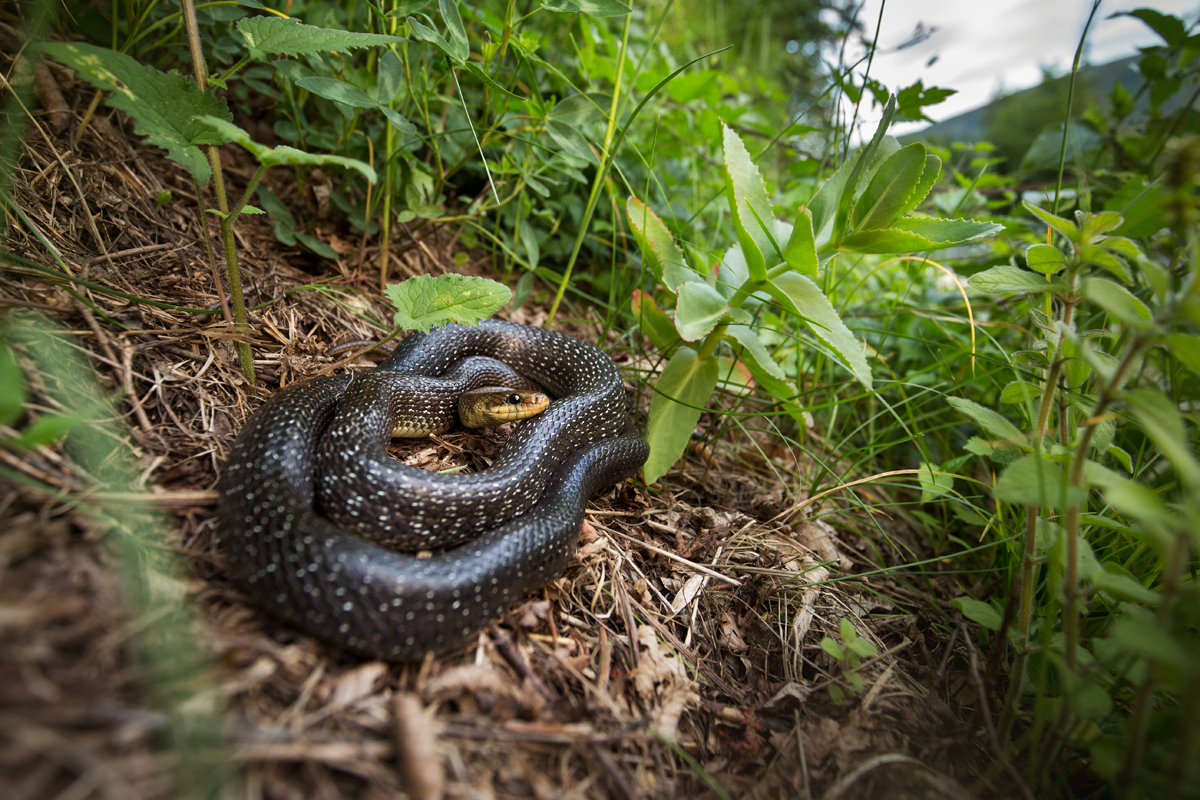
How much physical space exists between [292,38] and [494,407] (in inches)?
78.5

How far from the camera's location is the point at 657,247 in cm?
314

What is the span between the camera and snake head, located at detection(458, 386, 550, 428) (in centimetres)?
324

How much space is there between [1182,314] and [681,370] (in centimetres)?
203

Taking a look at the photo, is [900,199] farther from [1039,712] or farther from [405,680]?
[405,680]

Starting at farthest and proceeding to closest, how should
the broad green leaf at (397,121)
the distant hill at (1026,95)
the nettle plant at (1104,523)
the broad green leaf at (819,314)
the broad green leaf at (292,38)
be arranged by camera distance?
the distant hill at (1026,95) < the broad green leaf at (397,121) < the broad green leaf at (819,314) < the broad green leaf at (292,38) < the nettle plant at (1104,523)

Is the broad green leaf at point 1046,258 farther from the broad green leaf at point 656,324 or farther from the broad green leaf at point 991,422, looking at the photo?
the broad green leaf at point 656,324

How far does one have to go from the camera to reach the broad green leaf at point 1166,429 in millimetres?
1362

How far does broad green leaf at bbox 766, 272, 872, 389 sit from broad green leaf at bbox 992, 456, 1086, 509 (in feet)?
2.01

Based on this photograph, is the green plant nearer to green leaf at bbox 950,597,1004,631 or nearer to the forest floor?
the forest floor

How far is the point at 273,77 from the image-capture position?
3.16 m

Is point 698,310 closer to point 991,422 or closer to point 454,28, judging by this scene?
point 991,422

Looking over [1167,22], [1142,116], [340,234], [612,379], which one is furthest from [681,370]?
[1142,116]

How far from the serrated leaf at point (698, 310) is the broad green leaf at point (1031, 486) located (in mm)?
1376

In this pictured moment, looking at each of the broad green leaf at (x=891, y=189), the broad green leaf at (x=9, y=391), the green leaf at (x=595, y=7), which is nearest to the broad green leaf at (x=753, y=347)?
the broad green leaf at (x=891, y=189)
